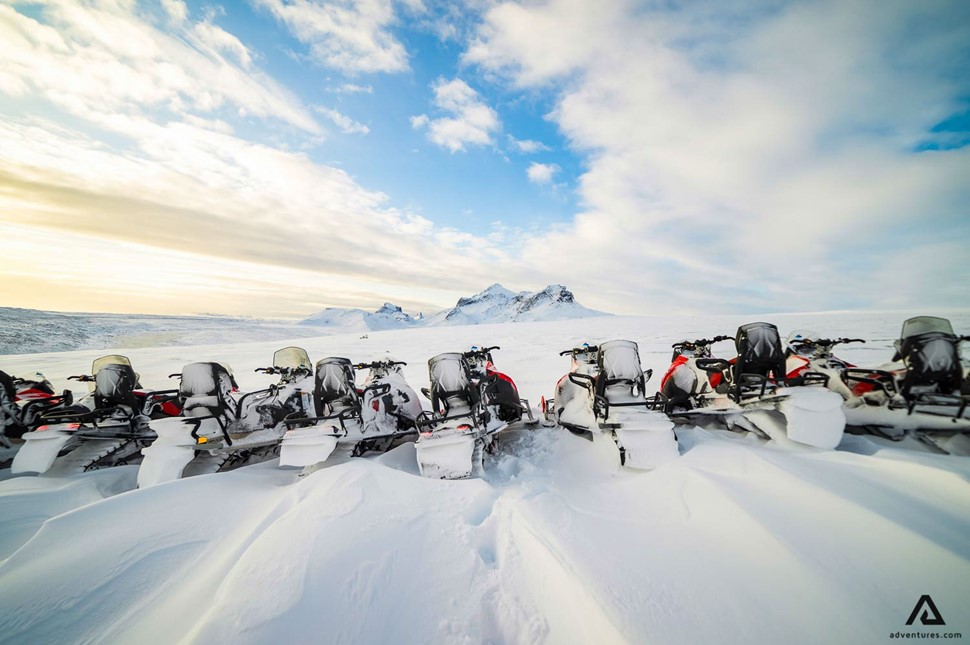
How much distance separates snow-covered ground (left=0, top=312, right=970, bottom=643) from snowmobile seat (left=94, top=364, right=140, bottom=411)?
250 centimetres

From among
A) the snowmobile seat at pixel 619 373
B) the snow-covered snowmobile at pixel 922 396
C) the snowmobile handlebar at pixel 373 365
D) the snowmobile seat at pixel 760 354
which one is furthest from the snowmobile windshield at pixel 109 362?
the snow-covered snowmobile at pixel 922 396

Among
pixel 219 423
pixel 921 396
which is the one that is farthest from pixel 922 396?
pixel 219 423

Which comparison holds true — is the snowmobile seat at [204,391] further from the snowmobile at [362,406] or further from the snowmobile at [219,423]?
the snowmobile at [362,406]

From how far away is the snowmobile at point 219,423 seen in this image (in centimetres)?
463

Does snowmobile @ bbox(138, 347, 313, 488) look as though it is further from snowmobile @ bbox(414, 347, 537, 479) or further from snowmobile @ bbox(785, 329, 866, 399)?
snowmobile @ bbox(785, 329, 866, 399)

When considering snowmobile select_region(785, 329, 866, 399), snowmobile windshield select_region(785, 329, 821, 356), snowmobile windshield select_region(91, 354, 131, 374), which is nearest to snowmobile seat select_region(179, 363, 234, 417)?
snowmobile windshield select_region(91, 354, 131, 374)

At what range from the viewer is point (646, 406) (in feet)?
16.1

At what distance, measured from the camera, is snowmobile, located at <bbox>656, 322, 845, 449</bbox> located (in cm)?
427

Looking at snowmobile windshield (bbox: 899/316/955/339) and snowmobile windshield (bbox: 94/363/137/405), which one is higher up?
snowmobile windshield (bbox: 899/316/955/339)

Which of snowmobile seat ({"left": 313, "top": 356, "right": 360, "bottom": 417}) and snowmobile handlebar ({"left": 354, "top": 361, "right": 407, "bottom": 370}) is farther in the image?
snowmobile handlebar ({"left": 354, "top": 361, "right": 407, "bottom": 370})

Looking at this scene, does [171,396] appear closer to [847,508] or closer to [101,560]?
[101,560]

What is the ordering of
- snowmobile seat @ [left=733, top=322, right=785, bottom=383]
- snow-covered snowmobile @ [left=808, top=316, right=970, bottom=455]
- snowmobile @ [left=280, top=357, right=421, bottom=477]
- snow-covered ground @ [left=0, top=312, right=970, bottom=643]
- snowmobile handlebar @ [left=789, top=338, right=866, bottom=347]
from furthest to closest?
1. snowmobile handlebar @ [left=789, top=338, right=866, bottom=347]
2. snowmobile seat @ [left=733, top=322, right=785, bottom=383]
3. snowmobile @ [left=280, top=357, right=421, bottom=477]
4. snow-covered snowmobile @ [left=808, top=316, right=970, bottom=455]
5. snow-covered ground @ [left=0, top=312, right=970, bottom=643]

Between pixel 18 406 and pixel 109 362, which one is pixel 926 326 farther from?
pixel 18 406

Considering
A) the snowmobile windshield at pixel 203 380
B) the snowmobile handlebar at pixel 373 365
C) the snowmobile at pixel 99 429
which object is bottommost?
the snowmobile at pixel 99 429
